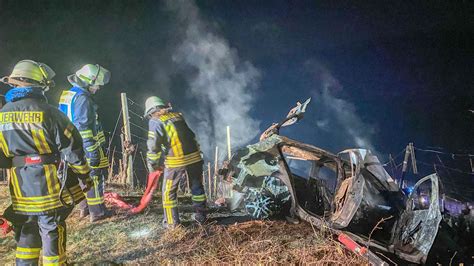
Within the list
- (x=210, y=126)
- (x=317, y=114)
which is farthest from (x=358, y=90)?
(x=210, y=126)

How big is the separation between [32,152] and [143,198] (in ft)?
8.60

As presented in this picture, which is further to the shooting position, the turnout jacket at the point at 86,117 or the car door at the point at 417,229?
the turnout jacket at the point at 86,117

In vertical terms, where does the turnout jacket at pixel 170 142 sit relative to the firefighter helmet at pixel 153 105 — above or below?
below

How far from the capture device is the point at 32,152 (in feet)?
10.00

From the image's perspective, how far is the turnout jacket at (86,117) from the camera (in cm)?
461

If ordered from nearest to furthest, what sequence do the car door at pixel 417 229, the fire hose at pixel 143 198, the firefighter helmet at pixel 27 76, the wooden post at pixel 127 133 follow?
the firefighter helmet at pixel 27 76 → the car door at pixel 417 229 → the fire hose at pixel 143 198 → the wooden post at pixel 127 133

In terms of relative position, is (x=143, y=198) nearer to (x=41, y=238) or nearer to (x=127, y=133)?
(x=41, y=238)

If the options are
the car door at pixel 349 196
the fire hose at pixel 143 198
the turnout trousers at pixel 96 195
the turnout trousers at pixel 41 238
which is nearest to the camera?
the turnout trousers at pixel 41 238

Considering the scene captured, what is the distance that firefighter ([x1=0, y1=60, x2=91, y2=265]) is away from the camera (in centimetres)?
299

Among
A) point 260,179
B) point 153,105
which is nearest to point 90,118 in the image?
point 153,105

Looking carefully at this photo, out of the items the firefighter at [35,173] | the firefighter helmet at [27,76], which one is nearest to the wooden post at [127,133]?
the firefighter helmet at [27,76]

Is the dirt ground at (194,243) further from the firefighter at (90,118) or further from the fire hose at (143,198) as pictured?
the firefighter at (90,118)

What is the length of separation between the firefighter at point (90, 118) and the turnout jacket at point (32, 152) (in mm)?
1499

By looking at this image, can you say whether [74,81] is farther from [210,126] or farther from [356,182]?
[210,126]
